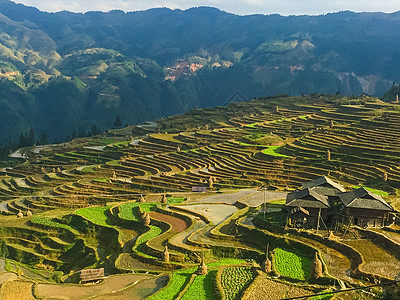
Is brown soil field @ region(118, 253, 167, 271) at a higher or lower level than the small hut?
lower

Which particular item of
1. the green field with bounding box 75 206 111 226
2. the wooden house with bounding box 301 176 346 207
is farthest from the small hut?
the green field with bounding box 75 206 111 226

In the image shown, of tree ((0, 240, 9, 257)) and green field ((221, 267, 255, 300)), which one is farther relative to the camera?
tree ((0, 240, 9, 257))

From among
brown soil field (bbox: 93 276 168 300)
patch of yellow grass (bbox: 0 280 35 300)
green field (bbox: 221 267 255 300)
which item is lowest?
brown soil field (bbox: 93 276 168 300)

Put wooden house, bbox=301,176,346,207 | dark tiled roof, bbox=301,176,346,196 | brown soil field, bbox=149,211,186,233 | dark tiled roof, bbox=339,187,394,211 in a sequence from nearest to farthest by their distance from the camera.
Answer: dark tiled roof, bbox=339,187,394,211, wooden house, bbox=301,176,346,207, dark tiled roof, bbox=301,176,346,196, brown soil field, bbox=149,211,186,233

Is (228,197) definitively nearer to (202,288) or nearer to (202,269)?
(202,269)

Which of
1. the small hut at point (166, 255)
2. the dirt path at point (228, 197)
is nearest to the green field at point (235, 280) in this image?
the small hut at point (166, 255)

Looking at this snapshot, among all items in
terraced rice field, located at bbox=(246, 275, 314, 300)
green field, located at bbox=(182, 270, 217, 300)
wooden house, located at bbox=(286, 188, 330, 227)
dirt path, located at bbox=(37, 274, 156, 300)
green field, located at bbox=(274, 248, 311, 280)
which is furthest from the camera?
wooden house, located at bbox=(286, 188, 330, 227)

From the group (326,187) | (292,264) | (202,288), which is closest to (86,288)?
(202,288)

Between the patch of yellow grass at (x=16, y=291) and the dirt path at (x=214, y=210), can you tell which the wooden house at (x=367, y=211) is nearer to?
the dirt path at (x=214, y=210)

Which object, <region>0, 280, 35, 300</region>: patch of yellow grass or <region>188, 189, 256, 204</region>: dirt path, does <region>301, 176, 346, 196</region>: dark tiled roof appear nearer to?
<region>188, 189, 256, 204</region>: dirt path
